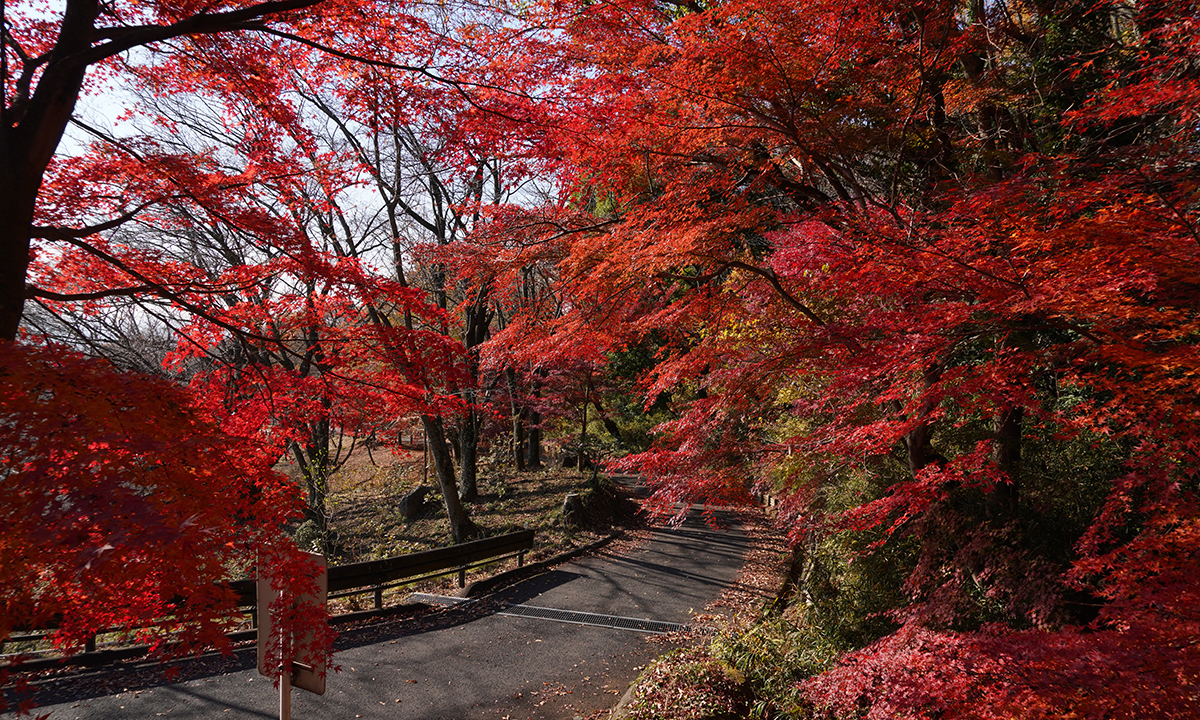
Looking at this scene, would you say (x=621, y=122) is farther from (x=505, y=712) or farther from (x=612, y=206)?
(x=612, y=206)

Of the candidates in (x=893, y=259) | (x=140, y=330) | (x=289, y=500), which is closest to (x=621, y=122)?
(x=893, y=259)

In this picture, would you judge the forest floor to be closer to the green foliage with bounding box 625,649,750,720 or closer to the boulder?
the boulder

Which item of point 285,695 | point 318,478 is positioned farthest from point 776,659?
point 318,478

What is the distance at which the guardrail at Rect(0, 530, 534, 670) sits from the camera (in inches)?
254

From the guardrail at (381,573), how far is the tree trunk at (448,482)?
1.91 meters

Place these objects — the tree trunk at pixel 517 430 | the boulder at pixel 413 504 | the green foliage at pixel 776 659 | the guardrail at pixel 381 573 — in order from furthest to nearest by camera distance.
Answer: the tree trunk at pixel 517 430
the boulder at pixel 413 504
the guardrail at pixel 381 573
the green foliage at pixel 776 659

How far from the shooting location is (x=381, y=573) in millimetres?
8883

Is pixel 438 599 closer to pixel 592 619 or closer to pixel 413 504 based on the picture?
pixel 592 619

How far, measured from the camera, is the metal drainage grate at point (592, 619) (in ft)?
27.8

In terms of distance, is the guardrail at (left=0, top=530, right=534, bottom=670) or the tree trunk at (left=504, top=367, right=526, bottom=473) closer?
the guardrail at (left=0, top=530, right=534, bottom=670)

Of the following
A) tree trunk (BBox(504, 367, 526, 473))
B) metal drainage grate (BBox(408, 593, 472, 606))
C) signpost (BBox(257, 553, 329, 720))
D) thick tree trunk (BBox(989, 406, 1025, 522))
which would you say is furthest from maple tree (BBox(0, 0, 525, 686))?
tree trunk (BBox(504, 367, 526, 473))

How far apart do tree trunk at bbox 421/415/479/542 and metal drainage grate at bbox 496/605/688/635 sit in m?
4.24

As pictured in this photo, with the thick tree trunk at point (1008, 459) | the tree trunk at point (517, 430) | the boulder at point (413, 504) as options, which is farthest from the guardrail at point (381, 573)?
the thick tree trunk at point (1008, 459)

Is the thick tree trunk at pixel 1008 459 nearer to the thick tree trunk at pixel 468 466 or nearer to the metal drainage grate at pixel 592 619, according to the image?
the metal drainage grate at pixel 592 619
